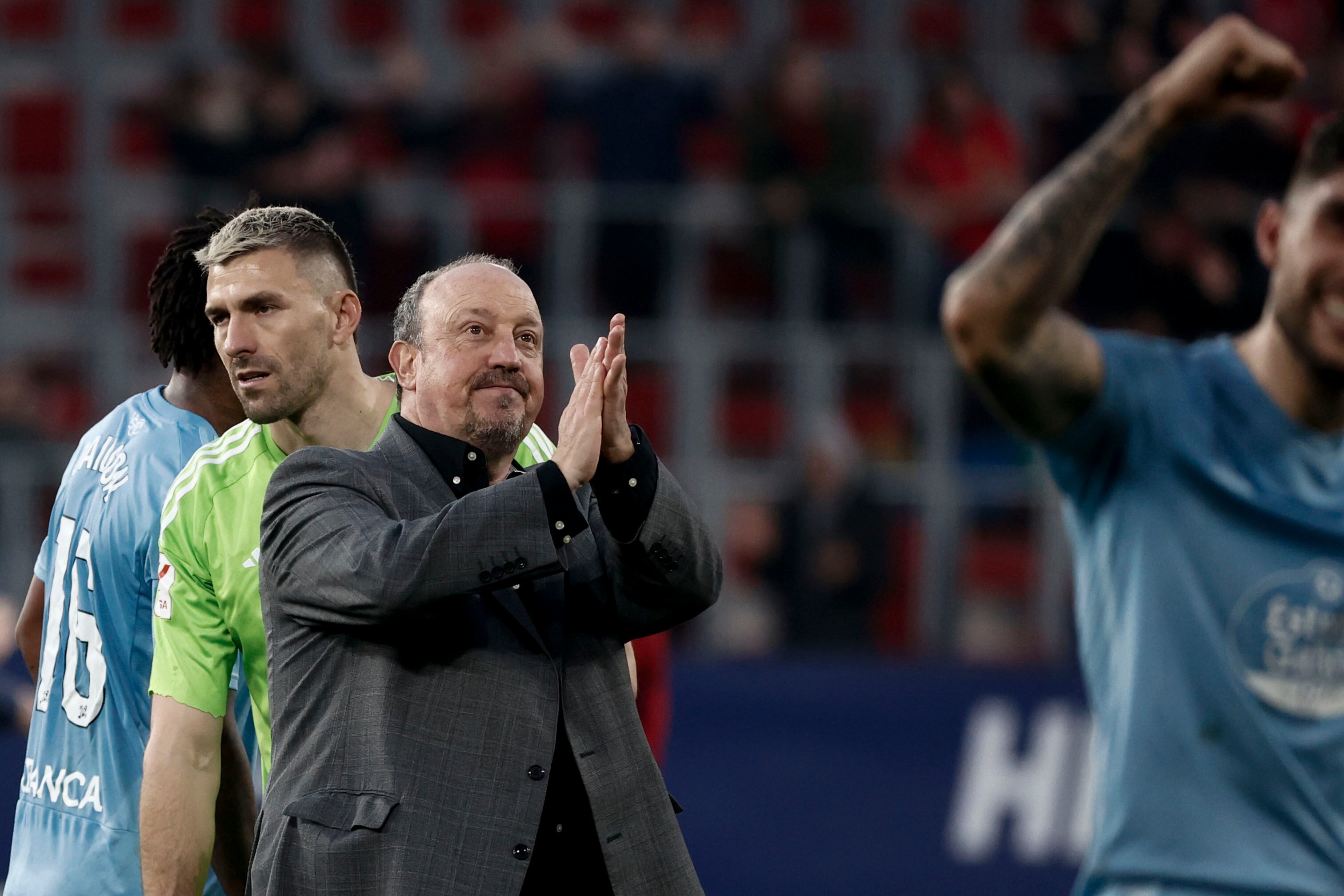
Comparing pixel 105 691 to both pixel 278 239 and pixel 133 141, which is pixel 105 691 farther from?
pixel 133 141

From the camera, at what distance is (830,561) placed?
847cm

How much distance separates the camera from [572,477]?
2.79 metres

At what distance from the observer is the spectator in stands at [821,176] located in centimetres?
971

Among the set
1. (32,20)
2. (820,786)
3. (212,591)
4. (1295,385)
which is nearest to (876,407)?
(820,786)

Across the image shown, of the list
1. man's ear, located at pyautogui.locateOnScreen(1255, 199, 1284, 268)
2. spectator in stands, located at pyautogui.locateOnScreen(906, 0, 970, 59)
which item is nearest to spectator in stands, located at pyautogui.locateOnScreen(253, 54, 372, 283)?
spectator in stands, located at pyautogui.locateOnScreen(906, 0, 970, 59)

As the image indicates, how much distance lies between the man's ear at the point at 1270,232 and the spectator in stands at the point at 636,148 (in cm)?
711

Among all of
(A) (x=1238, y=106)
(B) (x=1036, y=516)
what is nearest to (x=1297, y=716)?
(A) (x=1238, y=106)

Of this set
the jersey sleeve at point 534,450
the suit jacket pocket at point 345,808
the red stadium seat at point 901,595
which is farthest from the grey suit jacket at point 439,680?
the red stadium seat at point 901,595

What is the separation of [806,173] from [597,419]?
23.9 ft

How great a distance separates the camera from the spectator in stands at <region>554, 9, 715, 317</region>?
960 centimetres

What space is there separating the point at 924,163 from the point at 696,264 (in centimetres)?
149

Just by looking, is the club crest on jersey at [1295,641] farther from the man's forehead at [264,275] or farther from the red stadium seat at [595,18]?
the red stadium seat at [595,18]

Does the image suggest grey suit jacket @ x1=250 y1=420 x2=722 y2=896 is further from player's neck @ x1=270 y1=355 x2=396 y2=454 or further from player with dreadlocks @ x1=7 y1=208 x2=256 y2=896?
player with dreadlocks @ x1=7 y1=208 x2=256 y2=896

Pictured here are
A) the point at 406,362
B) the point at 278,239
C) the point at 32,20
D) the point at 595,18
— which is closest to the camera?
the point at 406,362
